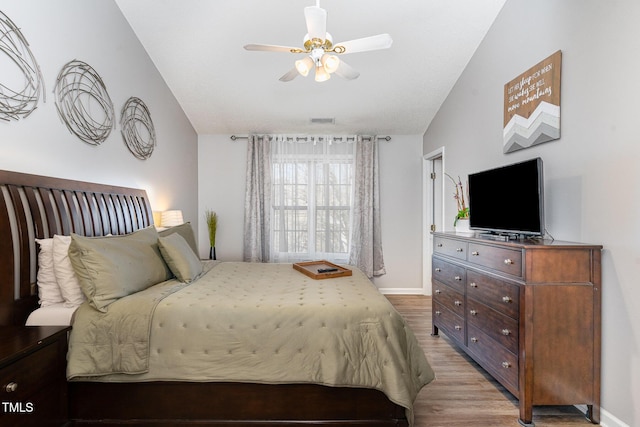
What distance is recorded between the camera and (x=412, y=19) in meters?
3.18

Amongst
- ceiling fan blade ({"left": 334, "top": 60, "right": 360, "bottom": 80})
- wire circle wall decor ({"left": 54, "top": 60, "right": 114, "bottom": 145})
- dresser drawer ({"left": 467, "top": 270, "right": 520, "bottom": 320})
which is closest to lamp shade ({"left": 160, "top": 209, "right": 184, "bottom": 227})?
wire circle wall decor ({"left": 54, "top": 60, "right": 114, "bottom": 145})

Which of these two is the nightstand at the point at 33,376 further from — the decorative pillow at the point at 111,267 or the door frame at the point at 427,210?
the door frame at the point at 427,210

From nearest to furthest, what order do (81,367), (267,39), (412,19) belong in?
(81,367) < (412,19) < (267,39)

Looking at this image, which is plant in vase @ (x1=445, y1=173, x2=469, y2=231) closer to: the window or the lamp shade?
the window

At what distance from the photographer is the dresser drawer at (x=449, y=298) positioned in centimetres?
276

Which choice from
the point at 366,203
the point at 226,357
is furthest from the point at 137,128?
the point at 366,203

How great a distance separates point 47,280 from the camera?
1.97 metres

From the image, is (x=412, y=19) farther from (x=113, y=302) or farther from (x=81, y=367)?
(x=81, y=367)

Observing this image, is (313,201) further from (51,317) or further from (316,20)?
(51,317)

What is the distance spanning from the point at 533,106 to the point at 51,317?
3492 mm

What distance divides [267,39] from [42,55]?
75.3 inches

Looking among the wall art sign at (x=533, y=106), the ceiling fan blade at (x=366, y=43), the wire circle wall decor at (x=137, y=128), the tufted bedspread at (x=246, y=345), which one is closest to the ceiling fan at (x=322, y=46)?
the ceiling fan blade at (x=366, y=43)

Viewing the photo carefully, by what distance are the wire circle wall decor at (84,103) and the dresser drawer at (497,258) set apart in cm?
311

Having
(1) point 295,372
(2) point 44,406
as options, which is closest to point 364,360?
(1) point 295,372
